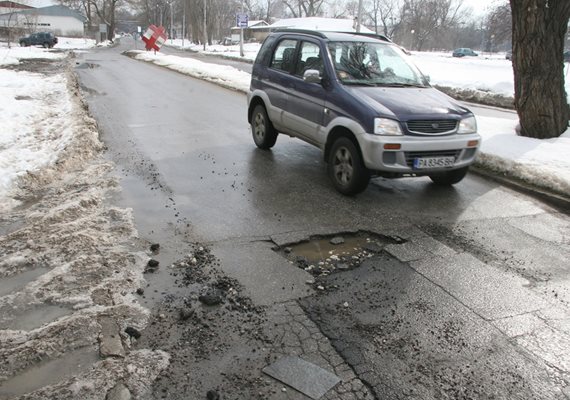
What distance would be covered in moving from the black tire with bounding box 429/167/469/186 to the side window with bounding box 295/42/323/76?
2.22 metres

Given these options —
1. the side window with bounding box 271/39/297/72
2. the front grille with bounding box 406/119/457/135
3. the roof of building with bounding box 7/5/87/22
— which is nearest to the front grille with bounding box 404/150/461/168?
the front grille with bounding box 406/119/457/135

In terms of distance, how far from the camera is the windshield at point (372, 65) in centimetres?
661

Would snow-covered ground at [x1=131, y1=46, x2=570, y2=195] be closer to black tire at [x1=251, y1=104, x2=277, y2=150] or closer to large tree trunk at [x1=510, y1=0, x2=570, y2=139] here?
large tree trunk at [x1=510, y1=0, x2=570, y2=139]

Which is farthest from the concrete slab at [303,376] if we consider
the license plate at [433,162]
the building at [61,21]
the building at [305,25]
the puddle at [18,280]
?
the building at [61,21]

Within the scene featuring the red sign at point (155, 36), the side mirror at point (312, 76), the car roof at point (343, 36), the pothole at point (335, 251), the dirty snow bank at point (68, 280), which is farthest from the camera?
the red sign at point (155, 36)

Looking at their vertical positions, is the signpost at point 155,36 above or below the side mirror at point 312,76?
above

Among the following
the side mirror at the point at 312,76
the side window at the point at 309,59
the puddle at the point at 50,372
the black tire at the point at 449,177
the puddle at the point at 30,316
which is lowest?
the puddle at the point at 50,372

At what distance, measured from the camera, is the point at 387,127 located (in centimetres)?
572

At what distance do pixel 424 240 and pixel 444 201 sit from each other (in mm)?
1457

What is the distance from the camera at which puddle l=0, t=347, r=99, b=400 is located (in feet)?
9.27

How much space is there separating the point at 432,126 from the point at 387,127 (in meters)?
0.60

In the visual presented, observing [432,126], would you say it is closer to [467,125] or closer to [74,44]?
[467,125]

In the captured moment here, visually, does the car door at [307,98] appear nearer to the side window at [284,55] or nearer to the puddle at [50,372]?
the side window at [284,55]

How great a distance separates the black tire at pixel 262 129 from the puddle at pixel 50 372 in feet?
18.2
